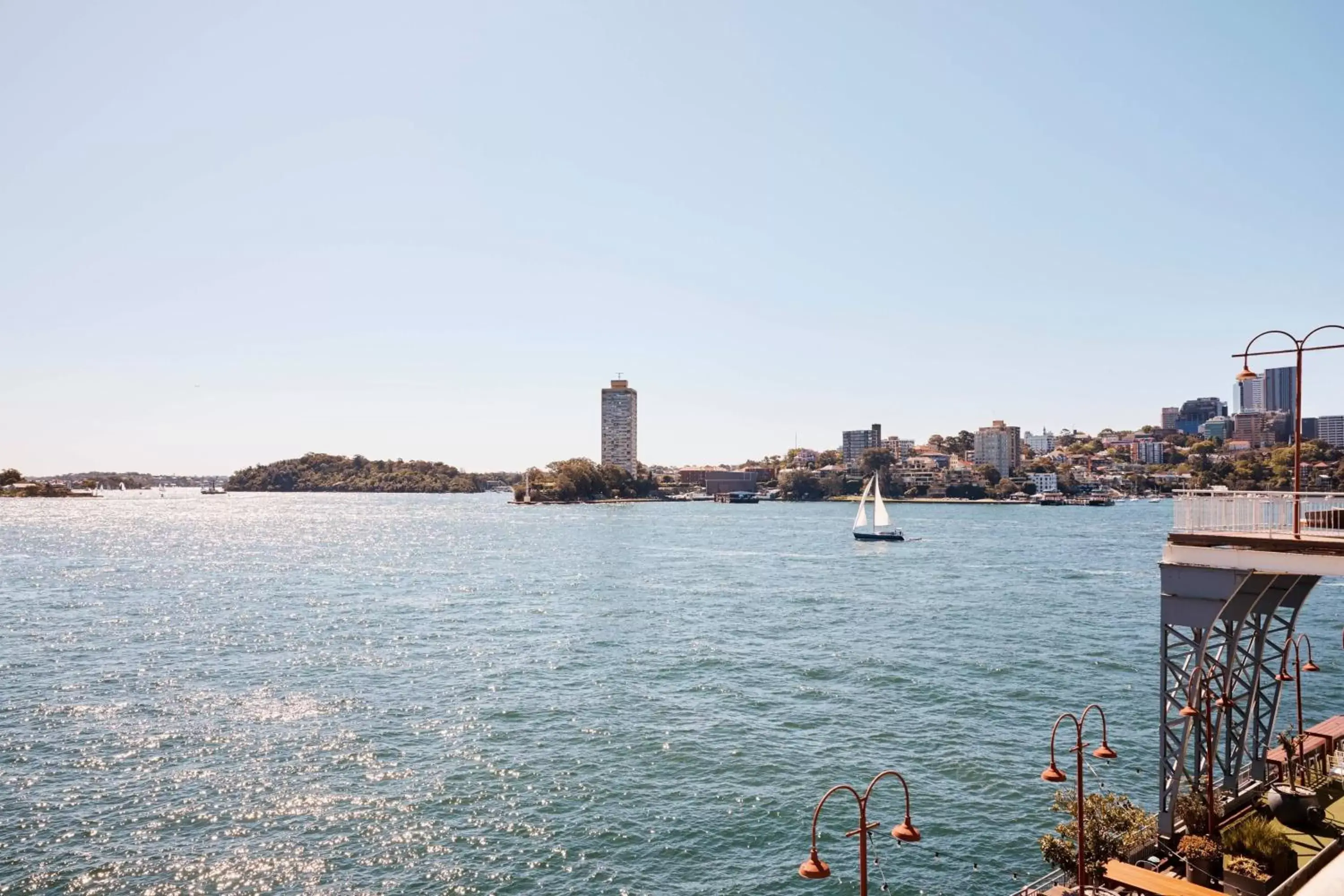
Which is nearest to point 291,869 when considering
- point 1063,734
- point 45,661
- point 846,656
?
point 1063,734

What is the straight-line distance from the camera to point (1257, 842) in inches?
746

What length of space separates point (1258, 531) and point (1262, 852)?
721 centimetres

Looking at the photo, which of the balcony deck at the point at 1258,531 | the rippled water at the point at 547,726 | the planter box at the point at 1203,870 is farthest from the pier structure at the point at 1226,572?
the rippled water at the point at 547,726

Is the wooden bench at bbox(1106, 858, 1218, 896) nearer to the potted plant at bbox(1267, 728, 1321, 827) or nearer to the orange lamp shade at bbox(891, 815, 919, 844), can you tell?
the potted plant at bbox(1267, 728, 1321, 827)

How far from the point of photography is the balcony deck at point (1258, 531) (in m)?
17.0

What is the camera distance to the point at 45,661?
53812 millimetres

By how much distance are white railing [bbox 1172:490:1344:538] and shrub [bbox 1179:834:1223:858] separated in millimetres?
6848

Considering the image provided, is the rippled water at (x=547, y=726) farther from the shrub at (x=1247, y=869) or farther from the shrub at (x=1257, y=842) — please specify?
the shrub at (x=1247, y=869)

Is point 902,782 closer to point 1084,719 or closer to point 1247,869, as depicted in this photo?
point 1247,869

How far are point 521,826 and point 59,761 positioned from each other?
827 inches

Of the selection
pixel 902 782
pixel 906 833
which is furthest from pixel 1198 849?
pixel 906 833

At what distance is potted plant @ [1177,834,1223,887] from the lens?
18203 millimetres

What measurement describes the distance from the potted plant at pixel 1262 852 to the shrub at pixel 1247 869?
0.06 ft

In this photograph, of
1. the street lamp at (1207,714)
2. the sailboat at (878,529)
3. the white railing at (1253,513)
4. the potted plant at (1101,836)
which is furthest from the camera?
the sailboat at (878,529)
